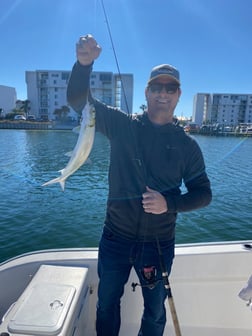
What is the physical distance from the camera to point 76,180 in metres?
14.1

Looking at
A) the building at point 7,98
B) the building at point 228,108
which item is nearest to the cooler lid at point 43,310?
the building at point 7,98

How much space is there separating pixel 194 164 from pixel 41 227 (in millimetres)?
7236

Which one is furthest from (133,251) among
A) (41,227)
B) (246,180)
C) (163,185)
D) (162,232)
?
(246,180)

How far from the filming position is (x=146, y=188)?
6.84ft

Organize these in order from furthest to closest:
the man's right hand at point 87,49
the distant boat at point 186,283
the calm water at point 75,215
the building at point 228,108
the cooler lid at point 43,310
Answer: the building at point 228,108 → the calm water at point 75,215 → the distant boat at point 186,283 → the man's right hand at point 87,49 → the cooler lid at point 43,310

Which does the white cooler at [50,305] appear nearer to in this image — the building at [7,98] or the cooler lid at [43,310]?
the cooler lid at [43,310]

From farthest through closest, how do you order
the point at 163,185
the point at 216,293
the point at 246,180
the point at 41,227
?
1. the point at 246,180
2. the point at 41,227
3. the point at 216,293
4. the point at 163,185

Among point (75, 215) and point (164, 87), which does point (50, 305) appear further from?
point (75, 215)

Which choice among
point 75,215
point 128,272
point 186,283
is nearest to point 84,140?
point 128,272

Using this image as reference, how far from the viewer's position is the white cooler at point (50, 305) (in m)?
1.75

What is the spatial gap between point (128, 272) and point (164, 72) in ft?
5.39

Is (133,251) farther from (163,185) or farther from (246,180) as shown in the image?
(246,180)

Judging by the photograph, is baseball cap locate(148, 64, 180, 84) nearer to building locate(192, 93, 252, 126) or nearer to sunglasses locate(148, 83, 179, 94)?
sunglasses locate(148, 83, 179, 94)

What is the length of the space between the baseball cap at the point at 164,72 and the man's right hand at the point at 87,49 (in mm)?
510
